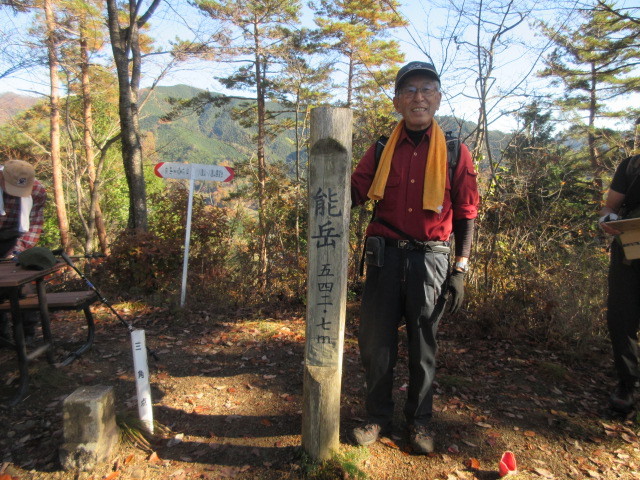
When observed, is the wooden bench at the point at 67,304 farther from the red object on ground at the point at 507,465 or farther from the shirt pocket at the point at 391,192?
the red object on ground at the point at 507,465

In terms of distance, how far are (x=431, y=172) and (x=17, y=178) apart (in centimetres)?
371

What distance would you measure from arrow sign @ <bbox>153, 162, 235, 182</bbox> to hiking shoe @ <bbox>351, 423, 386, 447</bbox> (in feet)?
13.6

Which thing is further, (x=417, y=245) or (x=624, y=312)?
(x=624, y=312)

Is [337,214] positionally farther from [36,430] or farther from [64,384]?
[64,384]

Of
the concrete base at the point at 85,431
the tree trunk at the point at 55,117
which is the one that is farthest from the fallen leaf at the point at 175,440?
the tree trunk at the point at 55,117

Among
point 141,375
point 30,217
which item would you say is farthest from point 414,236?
point 30,217

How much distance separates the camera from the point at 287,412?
122 inches

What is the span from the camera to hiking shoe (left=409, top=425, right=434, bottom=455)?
101 inches

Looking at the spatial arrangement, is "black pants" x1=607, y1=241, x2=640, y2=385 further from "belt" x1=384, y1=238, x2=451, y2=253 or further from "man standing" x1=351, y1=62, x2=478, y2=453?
"belt" x1=384, y1=238, x2=451, y2=253

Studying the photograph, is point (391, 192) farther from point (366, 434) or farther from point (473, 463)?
point (473, 463)

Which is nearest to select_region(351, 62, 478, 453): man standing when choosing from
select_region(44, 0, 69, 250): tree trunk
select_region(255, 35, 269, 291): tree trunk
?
select_region(255, 35, 269, 291): tree trunk

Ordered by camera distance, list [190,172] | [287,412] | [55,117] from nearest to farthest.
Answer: [287,412] < [190,172] < [55,117]

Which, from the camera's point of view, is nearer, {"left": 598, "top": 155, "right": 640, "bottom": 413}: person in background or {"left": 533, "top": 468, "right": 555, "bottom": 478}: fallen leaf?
{"left": 533, "top": 468, "right": 555, "bottom": 478}: fallen leaf

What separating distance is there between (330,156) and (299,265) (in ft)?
15.0
